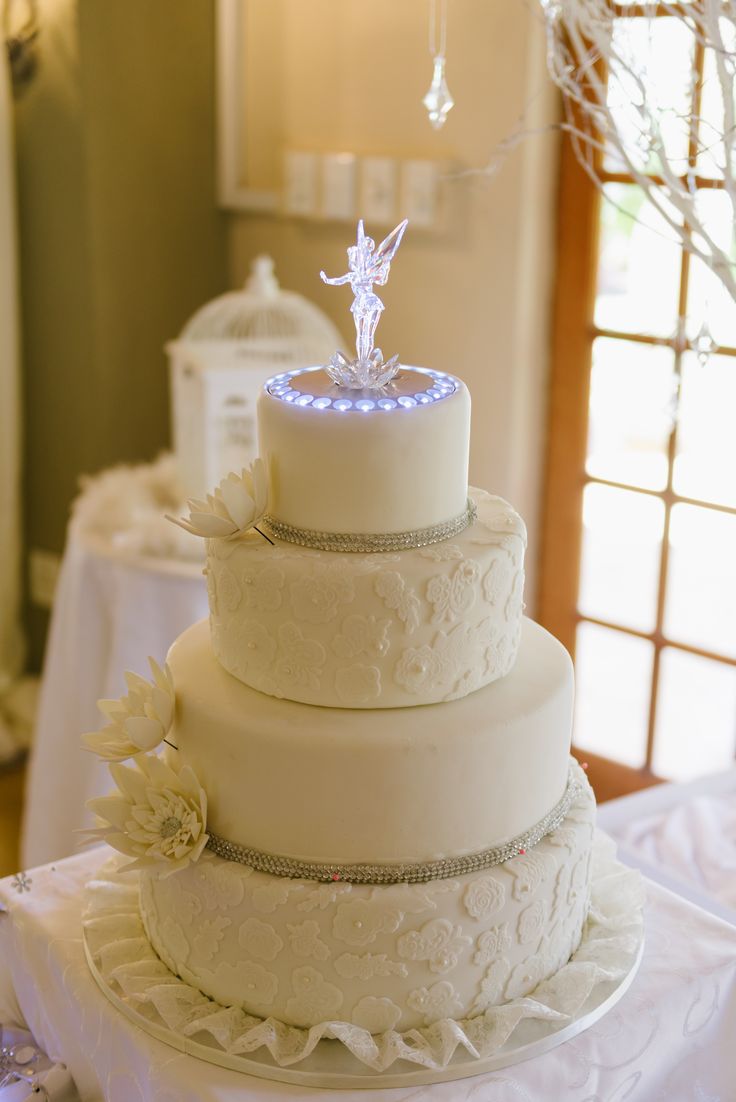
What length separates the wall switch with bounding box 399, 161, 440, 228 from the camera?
2658mm

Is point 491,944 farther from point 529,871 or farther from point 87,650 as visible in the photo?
point 87,650

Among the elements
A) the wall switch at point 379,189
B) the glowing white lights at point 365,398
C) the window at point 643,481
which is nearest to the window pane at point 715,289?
the window at point 643,481

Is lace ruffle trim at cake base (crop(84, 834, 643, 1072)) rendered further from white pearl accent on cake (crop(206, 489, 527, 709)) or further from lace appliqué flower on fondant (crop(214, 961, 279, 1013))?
white pearl accent on cake (crop(206, 489, 527, 709))

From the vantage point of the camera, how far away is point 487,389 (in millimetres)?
2730

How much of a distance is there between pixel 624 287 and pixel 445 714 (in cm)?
158

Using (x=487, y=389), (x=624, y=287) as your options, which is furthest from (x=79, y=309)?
(x=624, y=287)

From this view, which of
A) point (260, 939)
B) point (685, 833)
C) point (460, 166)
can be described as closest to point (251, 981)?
point (260, 939)

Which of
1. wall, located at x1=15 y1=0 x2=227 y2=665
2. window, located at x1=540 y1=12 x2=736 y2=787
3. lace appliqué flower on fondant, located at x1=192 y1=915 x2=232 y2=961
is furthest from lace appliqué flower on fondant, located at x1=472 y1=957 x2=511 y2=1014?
wall, located at x1=15 y1=0 x2=227 y2=665

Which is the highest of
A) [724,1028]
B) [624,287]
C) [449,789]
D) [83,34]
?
[83,34]

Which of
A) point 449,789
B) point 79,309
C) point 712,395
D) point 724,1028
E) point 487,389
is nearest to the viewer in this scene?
point 449,789

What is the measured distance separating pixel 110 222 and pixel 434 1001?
2.25m

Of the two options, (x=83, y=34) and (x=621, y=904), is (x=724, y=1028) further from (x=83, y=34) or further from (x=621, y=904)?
(x=83, y=34)

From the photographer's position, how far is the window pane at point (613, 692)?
2.82 meters

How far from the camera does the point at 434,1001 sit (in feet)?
4.12
